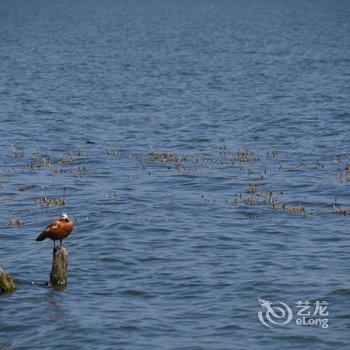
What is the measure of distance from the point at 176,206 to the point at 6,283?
30.5 feet

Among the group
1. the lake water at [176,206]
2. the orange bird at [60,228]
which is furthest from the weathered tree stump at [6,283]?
the orange bird at [60,228]

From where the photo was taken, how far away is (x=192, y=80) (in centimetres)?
6875

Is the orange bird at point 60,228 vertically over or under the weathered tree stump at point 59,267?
over

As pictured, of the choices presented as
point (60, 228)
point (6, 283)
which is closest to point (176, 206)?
point (60, 228)

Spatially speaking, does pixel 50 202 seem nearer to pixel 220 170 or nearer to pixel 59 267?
pixel 220 170

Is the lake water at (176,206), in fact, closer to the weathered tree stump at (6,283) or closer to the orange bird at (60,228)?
the weathered tree stump at (6,283)

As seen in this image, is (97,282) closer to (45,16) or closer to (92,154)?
(92,154)

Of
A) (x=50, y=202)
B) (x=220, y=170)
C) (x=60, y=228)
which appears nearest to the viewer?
(x=60, y=228)

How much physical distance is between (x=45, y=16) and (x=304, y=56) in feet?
329

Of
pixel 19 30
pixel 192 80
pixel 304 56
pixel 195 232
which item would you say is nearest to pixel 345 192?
pixel 195 232

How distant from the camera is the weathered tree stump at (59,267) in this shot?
72.8ft

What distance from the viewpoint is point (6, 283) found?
73.3ft

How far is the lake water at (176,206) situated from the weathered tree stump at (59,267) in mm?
336

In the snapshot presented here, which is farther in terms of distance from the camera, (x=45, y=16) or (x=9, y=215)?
(x=45, y=16)
